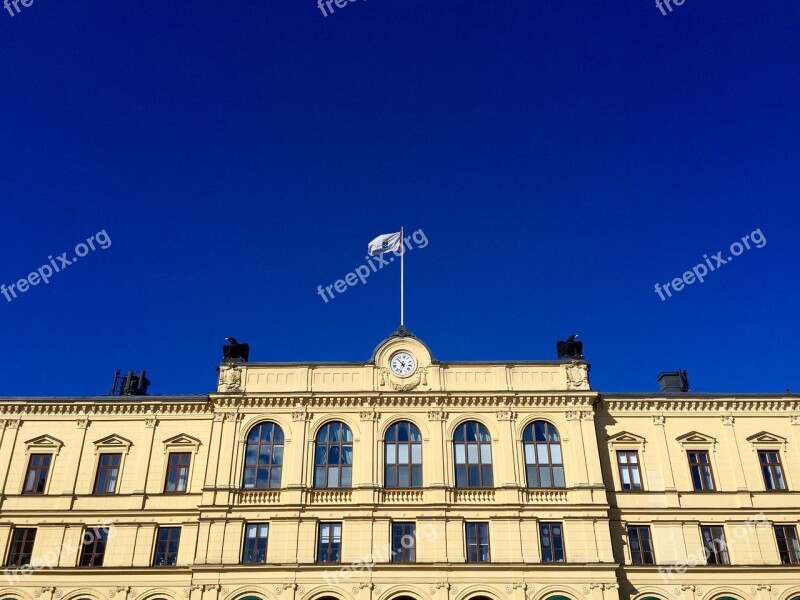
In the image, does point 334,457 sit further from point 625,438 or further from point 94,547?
point 625,438

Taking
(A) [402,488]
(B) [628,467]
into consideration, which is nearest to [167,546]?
(A) [402,488]

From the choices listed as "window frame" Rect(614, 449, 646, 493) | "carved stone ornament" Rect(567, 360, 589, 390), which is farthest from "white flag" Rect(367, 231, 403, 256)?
"window frame" Rect(614, 449, 646, 493)

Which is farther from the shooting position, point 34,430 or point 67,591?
point 34,430

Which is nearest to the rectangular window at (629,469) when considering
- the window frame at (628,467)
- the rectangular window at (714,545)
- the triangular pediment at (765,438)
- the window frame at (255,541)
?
the window frame at (628,467)

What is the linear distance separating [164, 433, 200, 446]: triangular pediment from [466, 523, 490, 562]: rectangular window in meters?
16.4

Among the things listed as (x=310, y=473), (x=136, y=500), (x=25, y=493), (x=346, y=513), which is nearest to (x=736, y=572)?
(x=346, y=513)

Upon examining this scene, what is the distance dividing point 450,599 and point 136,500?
1811 cm

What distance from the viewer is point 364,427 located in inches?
1549

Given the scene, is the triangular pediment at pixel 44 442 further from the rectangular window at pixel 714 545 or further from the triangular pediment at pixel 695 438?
the rectangular window at pixel 714 545

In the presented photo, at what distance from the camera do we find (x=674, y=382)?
1796 inches

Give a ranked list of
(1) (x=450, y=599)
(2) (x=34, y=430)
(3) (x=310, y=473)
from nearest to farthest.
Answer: (1) (x=450, y=599), (3) (x=310, y=473), (2) (x=34, y=430)

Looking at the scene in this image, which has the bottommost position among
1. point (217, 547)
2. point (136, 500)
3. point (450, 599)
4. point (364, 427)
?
point (450, 599)

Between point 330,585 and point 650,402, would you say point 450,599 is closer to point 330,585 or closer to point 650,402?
point 330,585

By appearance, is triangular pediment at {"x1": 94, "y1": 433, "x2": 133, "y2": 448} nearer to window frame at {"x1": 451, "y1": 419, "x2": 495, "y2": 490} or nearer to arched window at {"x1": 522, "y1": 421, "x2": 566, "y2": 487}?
window frame at {"x1": 451, "y1": 419, "x2": 495, "y2": 490}
